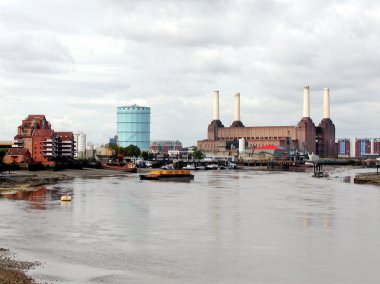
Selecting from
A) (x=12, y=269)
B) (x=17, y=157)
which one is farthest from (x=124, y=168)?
(x=12, y=269)

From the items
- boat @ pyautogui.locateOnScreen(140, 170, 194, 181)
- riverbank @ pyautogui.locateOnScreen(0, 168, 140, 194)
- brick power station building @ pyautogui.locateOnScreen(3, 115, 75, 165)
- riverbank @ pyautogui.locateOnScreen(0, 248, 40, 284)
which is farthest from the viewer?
brick power station building @ pyautogui.locateOnScreen(3, 115, 75, 165)

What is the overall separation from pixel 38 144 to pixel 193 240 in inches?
5227

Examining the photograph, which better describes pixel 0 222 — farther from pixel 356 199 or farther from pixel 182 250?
pixel 356 199

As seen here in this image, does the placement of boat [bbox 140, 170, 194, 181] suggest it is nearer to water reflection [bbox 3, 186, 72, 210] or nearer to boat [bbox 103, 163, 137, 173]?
water reflection [bbox 3, 186, 72, 210]

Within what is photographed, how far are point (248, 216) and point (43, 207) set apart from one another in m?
23.8

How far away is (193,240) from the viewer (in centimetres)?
4647

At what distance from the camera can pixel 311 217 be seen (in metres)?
62.2

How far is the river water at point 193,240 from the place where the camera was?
116 ft

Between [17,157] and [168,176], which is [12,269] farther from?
[17,157]

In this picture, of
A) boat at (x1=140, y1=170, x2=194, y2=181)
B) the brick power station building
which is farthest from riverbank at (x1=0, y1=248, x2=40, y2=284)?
the brick power station building

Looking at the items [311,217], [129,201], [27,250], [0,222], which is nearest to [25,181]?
[129,201]

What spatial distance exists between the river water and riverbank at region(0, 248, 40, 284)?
2.57 ft

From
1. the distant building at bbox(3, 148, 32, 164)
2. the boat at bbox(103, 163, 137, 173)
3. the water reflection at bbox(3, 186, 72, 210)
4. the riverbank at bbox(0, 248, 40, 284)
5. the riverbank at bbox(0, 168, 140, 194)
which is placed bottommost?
the riverbank at bbox(0, 248, 40, 284)

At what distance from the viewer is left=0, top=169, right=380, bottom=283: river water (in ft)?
116
